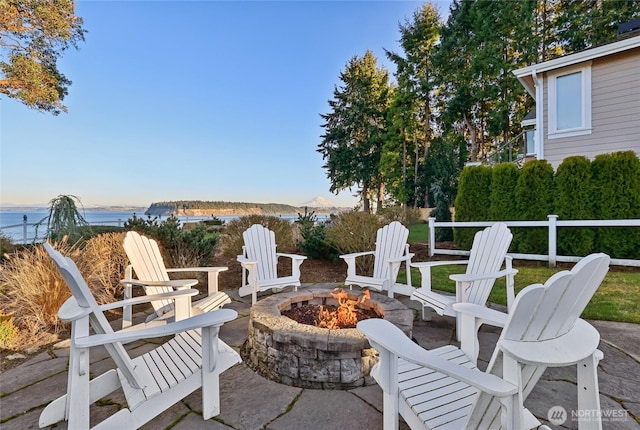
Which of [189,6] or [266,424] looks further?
[189,6]

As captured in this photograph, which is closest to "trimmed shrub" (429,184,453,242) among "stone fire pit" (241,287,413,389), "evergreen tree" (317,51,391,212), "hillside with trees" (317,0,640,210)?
"hillside with trees" (317,0,640,210)

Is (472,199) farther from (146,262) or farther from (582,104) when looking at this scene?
(146,262)

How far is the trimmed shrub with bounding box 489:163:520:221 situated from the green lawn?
107 cm

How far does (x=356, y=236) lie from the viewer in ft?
19.3

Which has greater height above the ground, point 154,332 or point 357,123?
point 357,123

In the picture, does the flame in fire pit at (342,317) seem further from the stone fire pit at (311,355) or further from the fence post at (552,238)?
the fence post at (552,238)

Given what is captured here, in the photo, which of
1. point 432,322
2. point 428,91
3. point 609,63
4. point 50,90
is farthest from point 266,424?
point 428,91

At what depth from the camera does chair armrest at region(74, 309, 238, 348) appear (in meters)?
1.34

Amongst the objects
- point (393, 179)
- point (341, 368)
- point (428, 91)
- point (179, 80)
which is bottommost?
point (341, 368)

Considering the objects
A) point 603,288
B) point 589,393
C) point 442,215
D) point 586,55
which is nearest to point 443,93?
point 442,215

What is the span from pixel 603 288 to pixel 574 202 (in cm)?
231

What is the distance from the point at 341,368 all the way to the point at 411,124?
1966 centimetres

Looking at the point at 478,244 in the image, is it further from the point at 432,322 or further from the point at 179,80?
the point at 179,80

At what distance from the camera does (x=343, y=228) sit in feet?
19.6
